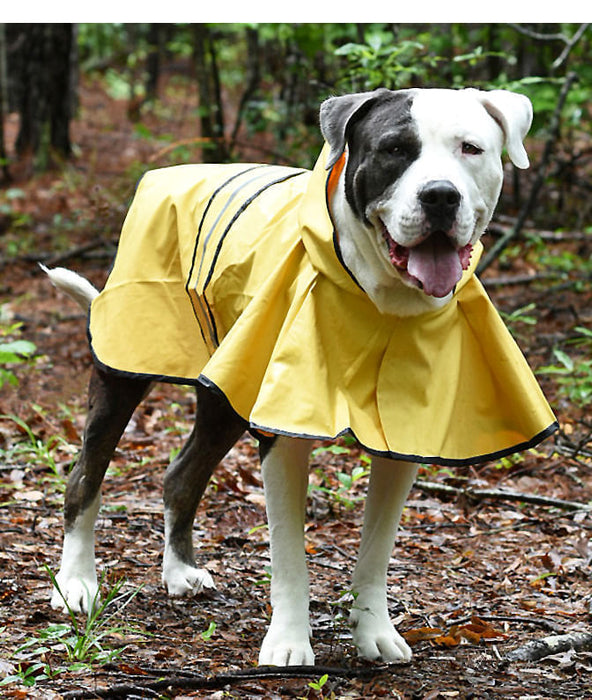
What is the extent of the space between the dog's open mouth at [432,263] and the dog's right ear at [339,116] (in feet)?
1.18

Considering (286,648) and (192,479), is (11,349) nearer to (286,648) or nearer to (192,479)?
(192,479)

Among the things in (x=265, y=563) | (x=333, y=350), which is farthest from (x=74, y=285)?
(x=333, y=350)

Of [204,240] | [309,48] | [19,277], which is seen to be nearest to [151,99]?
[19,277]

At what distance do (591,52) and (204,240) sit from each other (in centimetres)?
772

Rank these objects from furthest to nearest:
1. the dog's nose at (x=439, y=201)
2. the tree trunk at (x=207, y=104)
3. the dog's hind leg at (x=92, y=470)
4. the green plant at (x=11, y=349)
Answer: the tree trunk at (x=207, y=104) < the green plant at (x=11, y=349) < the dog's hind leg at (x=92, y=470) < the dog's nose at (x=439, y=201)

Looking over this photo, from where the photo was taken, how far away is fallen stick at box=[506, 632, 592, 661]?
11.4 feet

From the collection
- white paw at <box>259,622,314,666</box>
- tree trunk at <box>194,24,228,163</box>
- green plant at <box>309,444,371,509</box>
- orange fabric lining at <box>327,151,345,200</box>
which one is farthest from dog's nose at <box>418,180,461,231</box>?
tree trunk at <box>194,24,228,163</box>

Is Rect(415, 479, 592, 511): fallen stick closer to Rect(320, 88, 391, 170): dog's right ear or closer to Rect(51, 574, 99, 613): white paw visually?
Rect(51, 574, 99, 613): white paw

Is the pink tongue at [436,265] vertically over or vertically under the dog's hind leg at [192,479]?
over

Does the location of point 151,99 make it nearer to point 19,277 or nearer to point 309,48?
point 19,277

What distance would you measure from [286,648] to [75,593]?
1056mm

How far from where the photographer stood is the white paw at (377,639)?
139 inches

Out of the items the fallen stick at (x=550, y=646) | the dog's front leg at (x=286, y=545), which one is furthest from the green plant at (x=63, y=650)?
the fallen stick at (x=550, y=646)

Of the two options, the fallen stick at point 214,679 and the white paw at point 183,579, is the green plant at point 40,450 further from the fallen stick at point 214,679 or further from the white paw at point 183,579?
the fallen stick at point 214,679
